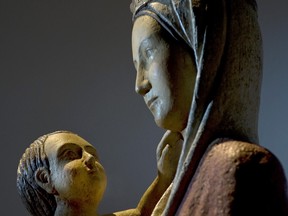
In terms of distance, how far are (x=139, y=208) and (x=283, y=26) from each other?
79cm

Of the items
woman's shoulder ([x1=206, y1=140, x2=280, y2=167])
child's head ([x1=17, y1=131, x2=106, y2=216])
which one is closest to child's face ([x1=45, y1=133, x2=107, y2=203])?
child's head ([x1=17, y1=131, x2=106, y2=216])

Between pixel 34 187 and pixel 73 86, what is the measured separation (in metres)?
0.74

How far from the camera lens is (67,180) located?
4.12 feet

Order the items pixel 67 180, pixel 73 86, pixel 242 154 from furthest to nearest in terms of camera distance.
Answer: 1. pixel 73 86
2. pixel 67 180
3. pixel 242 154

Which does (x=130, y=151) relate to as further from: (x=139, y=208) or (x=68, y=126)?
(x=139, y=208)

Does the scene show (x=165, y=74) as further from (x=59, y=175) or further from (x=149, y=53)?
(x=59, y=175)

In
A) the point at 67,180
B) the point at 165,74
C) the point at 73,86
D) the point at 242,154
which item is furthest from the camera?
the point at 73,86

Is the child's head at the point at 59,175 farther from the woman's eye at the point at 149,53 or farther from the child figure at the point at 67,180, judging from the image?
the woman's eye at the point at 149,53

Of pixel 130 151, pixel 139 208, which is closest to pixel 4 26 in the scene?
pixel 130 151

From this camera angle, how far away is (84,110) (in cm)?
202

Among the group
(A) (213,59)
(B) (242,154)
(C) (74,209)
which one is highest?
(A) (213,59)

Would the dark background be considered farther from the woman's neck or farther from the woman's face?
the woman's face

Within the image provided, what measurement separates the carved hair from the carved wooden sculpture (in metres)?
0.35

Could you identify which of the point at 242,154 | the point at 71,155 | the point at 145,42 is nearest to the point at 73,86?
the point at 71,155
